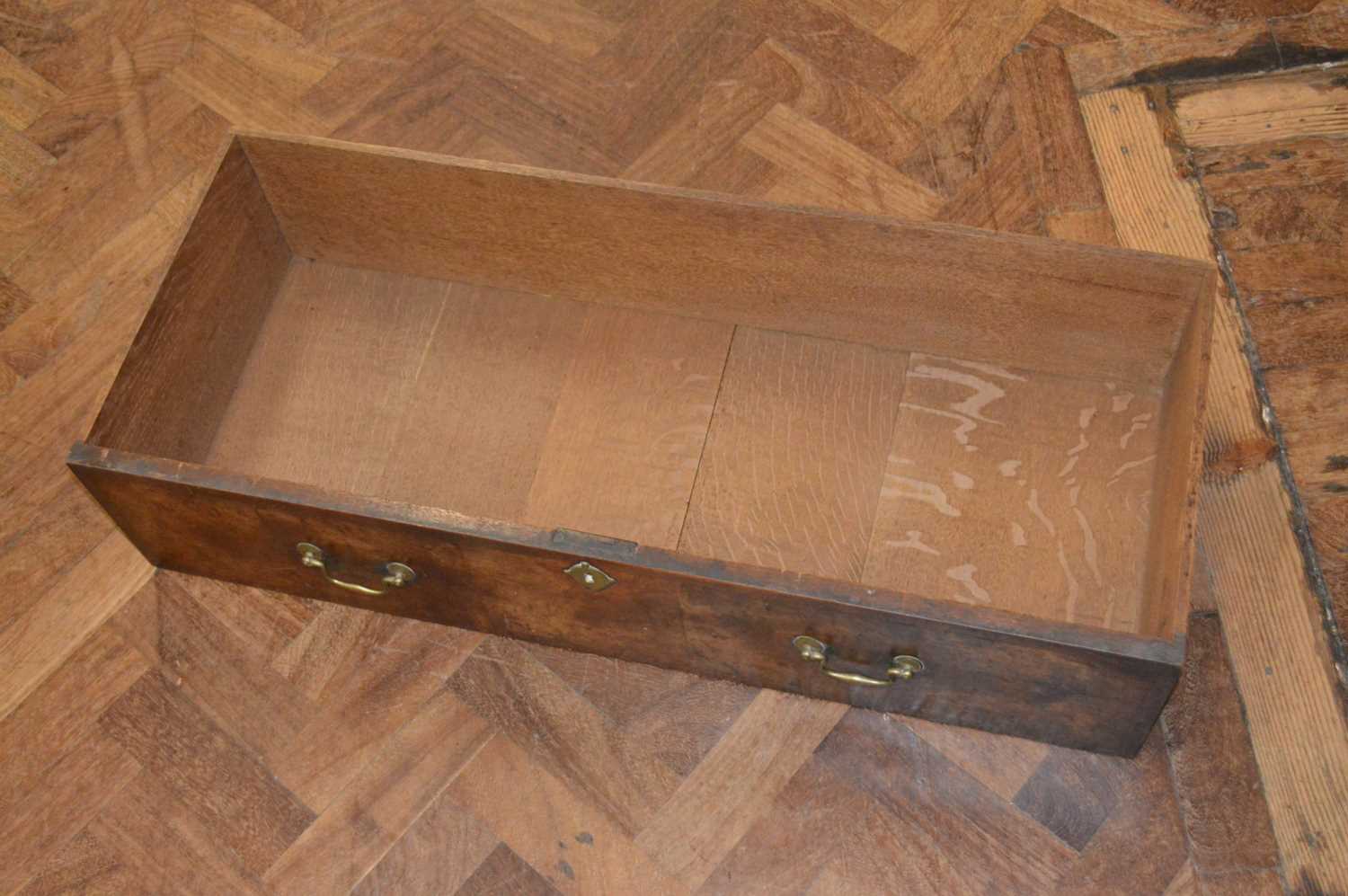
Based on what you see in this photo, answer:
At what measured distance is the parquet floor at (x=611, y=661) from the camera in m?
1.62

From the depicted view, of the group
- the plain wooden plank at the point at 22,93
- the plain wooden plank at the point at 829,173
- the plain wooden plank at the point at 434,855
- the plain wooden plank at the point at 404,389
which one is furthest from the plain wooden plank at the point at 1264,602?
the plain wooden plank at the point at 22,93

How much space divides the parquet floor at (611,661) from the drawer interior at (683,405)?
Answer: 0.13 metres

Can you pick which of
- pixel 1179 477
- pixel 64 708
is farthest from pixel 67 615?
pixel 1179 477

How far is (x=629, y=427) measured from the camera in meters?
1.80

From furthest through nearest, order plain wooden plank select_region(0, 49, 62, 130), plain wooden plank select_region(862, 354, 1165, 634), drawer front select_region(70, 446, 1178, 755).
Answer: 1. plain wooden plank select_region(0, 49, 62, 130)
2. plain wooden plank select_region(862, 354, 1165, 634)
3. drawer front select_region(70, 446, 1178, 755)

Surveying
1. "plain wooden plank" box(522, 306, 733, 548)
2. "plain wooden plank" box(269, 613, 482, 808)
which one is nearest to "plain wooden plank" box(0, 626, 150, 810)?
"plain wooden plank" box(269, 613, 482, 808)

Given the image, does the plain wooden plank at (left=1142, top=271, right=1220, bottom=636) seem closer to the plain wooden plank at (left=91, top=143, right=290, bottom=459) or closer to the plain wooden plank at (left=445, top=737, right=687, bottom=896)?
the plain wooden plank at (left=445, top=737, right=687, bottom=896)

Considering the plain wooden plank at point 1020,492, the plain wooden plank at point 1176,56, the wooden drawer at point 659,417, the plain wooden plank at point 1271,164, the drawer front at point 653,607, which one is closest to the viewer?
the drawer front at point 653,607

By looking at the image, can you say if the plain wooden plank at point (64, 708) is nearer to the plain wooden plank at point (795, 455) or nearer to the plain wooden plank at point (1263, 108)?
the plain wooden plank at point (795, 455)

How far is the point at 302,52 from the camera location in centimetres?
220

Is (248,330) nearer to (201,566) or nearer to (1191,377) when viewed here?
(201,566)

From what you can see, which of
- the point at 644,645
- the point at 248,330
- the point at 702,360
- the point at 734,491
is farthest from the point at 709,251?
the point at 248,330

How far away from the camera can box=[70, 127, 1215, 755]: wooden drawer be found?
156 cm

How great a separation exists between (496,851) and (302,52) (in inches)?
47.9
